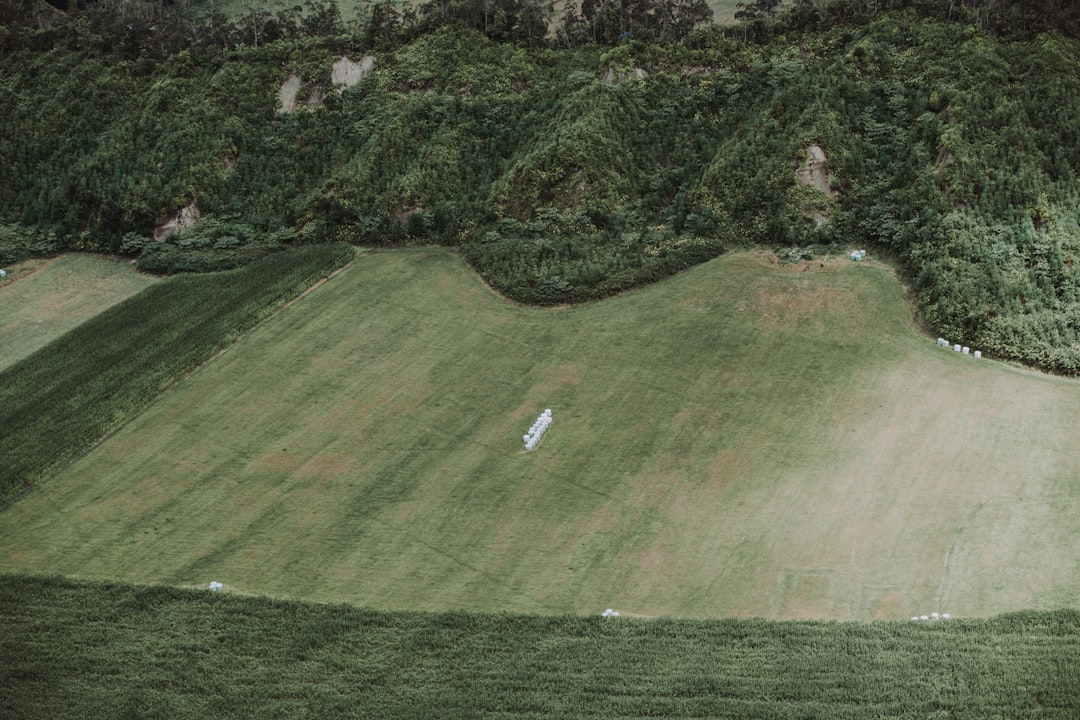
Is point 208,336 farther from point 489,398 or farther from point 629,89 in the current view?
point 629,89

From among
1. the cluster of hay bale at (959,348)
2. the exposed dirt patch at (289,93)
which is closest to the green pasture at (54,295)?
the exposed dirt patch at (289,93)

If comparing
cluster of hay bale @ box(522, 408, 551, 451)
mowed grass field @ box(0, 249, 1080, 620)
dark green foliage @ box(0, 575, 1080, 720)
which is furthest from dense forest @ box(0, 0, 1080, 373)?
dark green foliage @ box(0, 575, 1080, 720)

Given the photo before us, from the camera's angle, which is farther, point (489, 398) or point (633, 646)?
point (489, 398)

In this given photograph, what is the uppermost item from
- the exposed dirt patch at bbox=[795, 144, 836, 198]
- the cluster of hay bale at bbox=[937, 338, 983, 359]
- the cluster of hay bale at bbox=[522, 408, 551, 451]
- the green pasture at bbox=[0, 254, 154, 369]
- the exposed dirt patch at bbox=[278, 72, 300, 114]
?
the exposed dirt patch at bbox=[278, 72, 300, 114]

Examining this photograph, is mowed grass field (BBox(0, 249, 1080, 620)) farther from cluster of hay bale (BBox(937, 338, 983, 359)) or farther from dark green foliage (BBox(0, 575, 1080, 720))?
dark green foliage (BBox(0, 575, 1080, 720))

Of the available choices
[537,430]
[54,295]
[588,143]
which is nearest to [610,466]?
[537,430]

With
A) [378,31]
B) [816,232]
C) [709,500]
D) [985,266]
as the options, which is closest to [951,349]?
[985,266]
